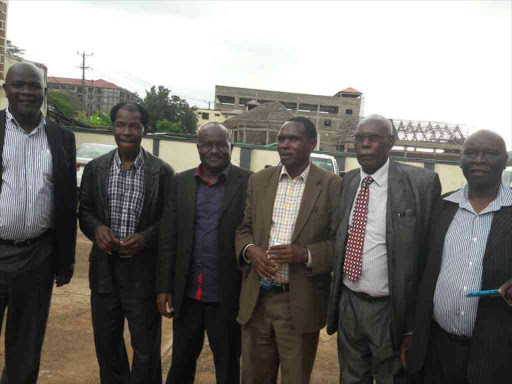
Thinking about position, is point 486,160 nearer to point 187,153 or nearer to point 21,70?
point 21,70

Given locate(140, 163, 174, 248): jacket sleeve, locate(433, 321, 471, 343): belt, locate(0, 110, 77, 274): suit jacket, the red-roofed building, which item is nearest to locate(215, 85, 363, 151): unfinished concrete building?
the red-roofed building

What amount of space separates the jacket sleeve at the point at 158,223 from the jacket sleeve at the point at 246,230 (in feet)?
2.00

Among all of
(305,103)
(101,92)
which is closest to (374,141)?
(305,103)

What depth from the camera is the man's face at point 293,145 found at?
109 inches

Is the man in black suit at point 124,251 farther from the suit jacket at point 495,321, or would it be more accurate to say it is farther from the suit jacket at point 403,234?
the suit jacket at point 495,321

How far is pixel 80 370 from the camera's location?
11.6 ft

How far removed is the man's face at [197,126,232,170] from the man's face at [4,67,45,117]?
3.54 feet

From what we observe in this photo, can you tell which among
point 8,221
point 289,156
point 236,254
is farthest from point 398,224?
point 8,221

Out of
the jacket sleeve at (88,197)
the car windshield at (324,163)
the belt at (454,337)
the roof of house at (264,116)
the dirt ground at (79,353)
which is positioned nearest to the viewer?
the belt at (454,337)

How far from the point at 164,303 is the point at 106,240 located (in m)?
0.59

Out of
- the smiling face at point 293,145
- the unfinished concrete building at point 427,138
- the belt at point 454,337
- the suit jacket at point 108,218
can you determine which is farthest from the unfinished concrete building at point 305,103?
the belt at point 454,337

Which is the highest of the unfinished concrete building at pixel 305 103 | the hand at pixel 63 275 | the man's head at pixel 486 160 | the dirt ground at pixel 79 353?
the unfinished concrete building at pixel 305 103

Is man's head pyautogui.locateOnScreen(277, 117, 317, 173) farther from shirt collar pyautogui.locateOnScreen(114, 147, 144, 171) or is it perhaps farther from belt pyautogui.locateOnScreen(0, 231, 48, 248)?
belt pyautogui.locateOnScreen(0, 231, 48, 248)

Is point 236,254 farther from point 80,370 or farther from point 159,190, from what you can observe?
point 80,370
